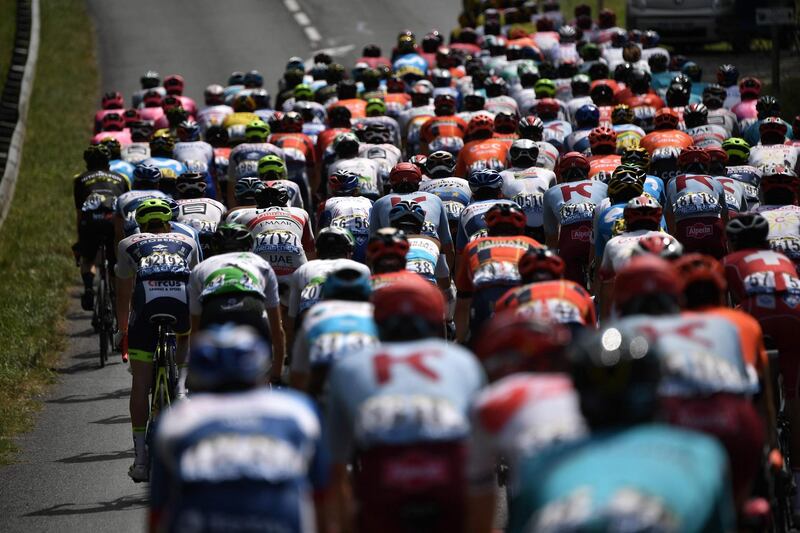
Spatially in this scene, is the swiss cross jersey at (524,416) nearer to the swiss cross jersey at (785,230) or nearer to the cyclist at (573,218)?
the swiss cross jersey at (785,230)

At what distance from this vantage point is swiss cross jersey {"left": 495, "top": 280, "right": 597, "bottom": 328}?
929 centimetres

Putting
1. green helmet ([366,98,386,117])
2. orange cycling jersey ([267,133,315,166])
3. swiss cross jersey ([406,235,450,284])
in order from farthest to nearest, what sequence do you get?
green helmet ([366,98,386,117])
orange cycling jersey ([267,133,315,166])
swiss cross jersey ([406,235,450,284])

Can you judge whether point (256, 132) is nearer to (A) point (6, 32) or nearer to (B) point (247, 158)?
(B) point (247, 158)

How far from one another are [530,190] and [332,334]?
7.28 metres

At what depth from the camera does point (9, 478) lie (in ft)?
44.1

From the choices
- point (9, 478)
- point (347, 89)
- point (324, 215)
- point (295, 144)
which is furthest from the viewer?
point (347, 89)

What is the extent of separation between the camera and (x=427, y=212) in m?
14.2

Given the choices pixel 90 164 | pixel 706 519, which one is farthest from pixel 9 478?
pixel 706 519

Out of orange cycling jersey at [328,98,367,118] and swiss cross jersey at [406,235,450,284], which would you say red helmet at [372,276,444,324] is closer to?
swiss cross jersey at [406,235,450,284]

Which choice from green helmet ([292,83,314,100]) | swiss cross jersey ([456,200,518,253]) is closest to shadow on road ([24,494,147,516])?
swiss cross jersey ([456,200,518,253])

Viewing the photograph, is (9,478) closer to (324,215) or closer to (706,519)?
(324,215)

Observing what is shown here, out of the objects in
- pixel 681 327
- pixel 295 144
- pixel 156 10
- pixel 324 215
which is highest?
pixel 156 10

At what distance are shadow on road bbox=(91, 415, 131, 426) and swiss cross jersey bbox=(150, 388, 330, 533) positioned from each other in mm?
8316

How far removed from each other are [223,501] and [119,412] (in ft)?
30.4
